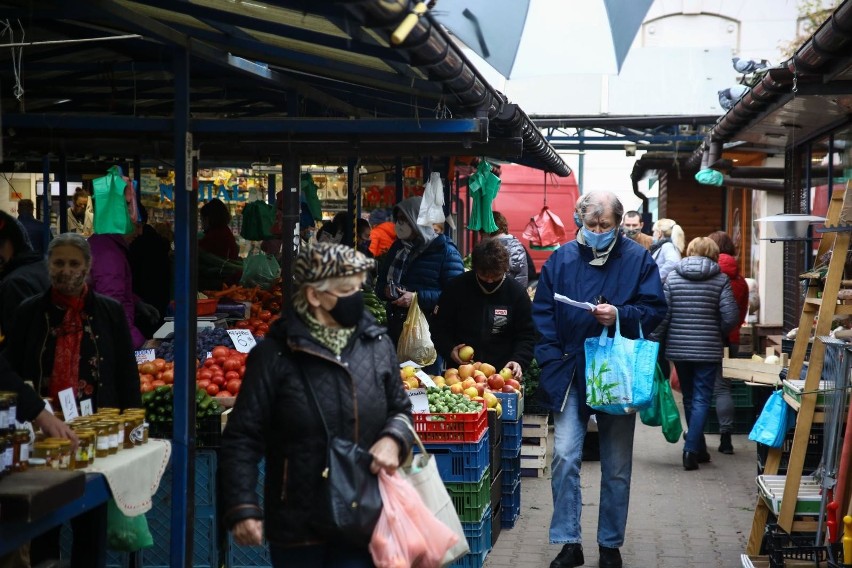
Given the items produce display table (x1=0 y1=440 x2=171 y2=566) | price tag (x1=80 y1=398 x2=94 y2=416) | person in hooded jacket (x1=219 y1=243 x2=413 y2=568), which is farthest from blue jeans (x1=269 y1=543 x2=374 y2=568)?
price tag (x1=80 y1=398 x2=94 y2=416)

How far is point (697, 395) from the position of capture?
10883 mm

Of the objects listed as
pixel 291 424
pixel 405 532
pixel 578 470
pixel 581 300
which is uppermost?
pixel 581 300

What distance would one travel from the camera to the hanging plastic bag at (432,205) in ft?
30.9

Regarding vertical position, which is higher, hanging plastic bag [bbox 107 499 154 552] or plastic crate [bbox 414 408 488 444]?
plastic crate [bbox 414 408 488 444]

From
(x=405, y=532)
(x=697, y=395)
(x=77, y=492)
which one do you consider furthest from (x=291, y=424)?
(x=697, y=395)

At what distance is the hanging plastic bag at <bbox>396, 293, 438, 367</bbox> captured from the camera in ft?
29.5

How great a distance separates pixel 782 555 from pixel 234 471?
316 centimetres

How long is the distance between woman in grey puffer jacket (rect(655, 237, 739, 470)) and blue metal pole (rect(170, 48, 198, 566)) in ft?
19.2

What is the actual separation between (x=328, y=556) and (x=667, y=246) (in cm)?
974

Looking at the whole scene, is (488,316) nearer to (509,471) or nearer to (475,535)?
(509,471)

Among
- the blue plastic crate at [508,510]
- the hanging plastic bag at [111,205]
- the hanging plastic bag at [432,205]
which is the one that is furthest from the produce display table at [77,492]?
the hanging plastic bag at [432,205]

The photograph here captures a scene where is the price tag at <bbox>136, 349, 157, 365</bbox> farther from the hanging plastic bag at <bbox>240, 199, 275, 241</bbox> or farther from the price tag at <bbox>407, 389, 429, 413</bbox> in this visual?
the hanging plastic bag at <bbox>240, 199, 275, 241</bbox>

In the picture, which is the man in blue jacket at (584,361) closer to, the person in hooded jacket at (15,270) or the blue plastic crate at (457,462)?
the blue plastic crate at (457,462)

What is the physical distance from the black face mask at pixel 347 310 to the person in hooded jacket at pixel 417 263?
5.27 meters
